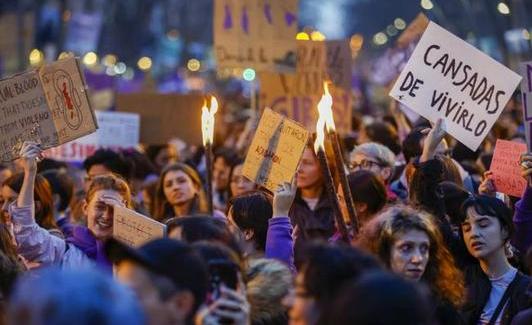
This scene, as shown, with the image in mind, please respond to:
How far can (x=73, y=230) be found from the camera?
8.12 m

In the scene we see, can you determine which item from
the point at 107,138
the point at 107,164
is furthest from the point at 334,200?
the point at 107,138

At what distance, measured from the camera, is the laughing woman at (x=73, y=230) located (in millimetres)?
7578

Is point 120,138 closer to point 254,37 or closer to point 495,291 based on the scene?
point 254,37

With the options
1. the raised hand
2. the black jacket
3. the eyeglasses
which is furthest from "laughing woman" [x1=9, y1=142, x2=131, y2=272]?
the eyeglasses

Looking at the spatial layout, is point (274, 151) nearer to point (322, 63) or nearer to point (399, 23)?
point (322, 63)

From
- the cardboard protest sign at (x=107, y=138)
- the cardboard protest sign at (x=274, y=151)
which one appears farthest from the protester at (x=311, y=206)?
the cardboard protest sign at (x=107, y=138)

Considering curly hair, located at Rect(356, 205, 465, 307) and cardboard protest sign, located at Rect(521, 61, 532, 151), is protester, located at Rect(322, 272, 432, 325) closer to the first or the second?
A: curly hair, located at Rect(356, 205, 465, 307)

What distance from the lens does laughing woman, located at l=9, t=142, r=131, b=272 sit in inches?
298

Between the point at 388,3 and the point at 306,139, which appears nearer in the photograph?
the point at 306,139

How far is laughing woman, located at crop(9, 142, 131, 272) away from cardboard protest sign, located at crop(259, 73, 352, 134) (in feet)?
20.2

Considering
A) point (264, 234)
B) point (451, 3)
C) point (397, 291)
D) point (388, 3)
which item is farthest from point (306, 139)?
point (388, 3)

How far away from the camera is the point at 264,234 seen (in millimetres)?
7629

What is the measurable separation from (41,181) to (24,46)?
2464cm

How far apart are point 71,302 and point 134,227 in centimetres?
370
